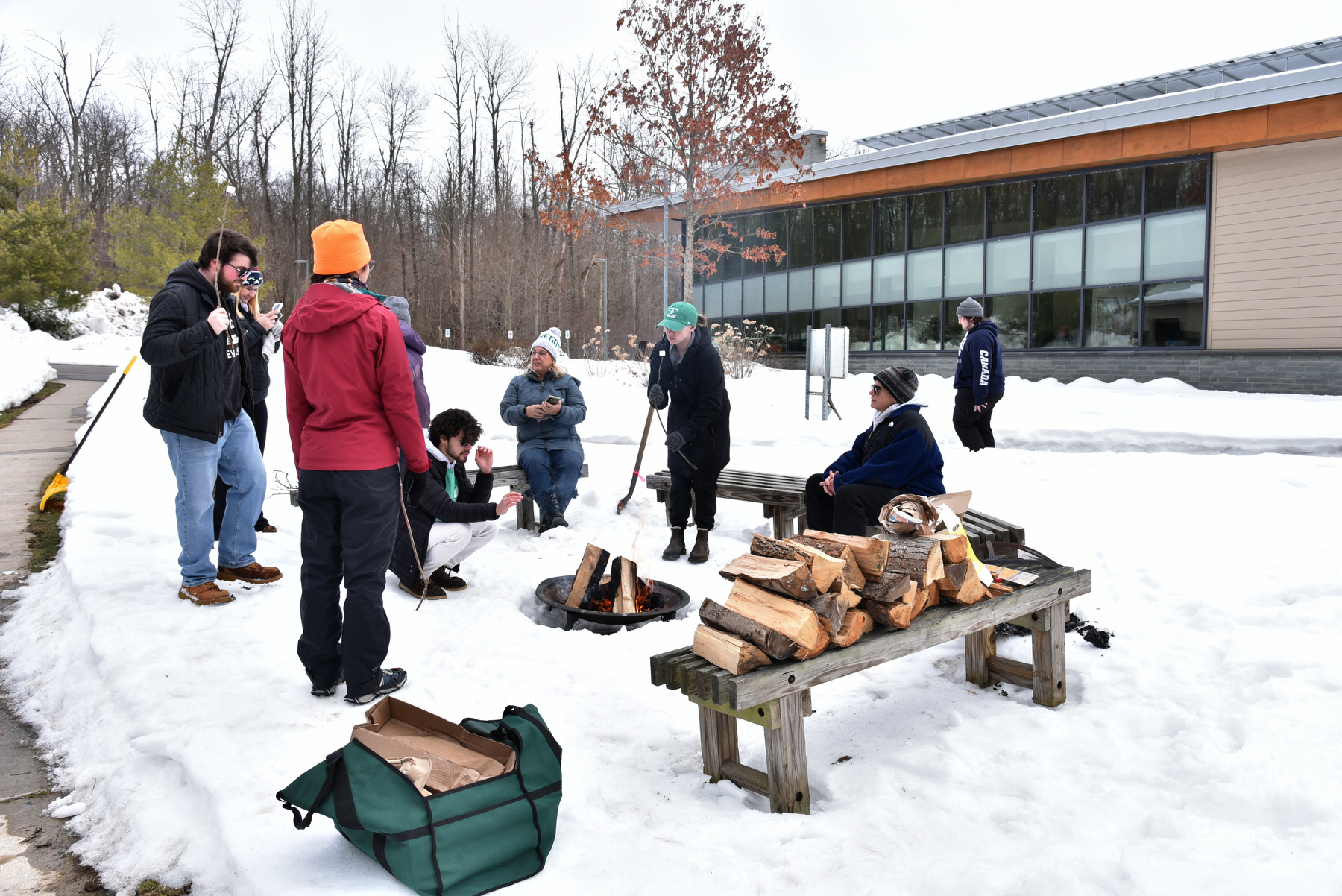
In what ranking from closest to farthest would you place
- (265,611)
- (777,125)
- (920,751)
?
(920,751)
(265,611)
(777,125)

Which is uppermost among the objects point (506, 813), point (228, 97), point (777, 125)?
point (228, 97)

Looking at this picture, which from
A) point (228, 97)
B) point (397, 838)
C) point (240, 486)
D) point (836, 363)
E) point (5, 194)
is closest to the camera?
point (397, 838)

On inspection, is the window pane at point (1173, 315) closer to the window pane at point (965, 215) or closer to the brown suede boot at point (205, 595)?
the window pane at point (965, 215)

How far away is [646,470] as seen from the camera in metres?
8.66

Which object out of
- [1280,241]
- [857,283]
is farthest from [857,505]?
[857,283]

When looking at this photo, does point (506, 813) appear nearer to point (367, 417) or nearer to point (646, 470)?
point (367, 417)

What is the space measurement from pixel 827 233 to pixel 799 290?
155cm

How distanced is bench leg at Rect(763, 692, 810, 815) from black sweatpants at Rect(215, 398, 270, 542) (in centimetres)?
359

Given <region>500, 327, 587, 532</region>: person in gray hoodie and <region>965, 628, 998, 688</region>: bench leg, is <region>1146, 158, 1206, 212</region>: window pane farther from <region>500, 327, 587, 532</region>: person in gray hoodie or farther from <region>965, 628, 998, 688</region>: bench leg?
<region>965, 628, 998, 688</region>: bench leg

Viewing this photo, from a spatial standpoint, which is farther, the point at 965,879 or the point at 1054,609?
the point at 1054,609

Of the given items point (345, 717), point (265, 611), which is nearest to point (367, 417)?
point (345, 717)

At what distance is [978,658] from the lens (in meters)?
3.87

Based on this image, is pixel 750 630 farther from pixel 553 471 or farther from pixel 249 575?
pixel 553 471

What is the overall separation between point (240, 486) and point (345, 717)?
6.57 ft
